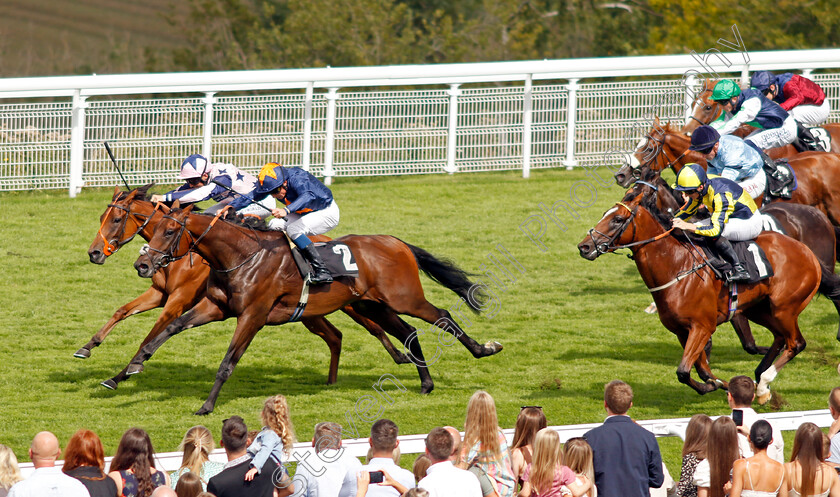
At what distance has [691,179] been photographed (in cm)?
758

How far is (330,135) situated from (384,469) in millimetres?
9775

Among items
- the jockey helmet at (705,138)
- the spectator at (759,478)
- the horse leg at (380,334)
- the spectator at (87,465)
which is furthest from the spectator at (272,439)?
the jockey helmet at (705,138)

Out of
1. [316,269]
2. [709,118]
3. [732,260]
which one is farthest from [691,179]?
[709,118]

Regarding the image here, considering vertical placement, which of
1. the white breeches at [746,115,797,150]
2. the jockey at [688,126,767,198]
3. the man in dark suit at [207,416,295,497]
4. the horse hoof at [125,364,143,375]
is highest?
the white breeches at [746,115,797,150]

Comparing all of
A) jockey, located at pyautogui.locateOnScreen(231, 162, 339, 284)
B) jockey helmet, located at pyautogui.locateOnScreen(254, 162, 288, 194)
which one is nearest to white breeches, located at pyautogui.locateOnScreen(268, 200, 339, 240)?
jockey, located at pyautogui.locateOnScreen(231, 162, 339, 284)

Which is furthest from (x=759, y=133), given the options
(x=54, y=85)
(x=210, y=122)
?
(x=54, y=85)

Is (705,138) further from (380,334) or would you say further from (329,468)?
(329,468)

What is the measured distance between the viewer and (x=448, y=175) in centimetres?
1546

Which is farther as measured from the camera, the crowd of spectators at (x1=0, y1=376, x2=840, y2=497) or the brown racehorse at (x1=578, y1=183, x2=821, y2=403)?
the brown racehorse at (x1=578, y1=183, x2=821, y2=403)

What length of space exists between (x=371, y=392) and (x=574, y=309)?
11.0 feet

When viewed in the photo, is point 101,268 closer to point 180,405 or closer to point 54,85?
point 54,85

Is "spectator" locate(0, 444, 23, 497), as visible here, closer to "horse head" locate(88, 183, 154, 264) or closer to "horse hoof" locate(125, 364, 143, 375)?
"horse hoof" locate(125, 364, 143, 375)

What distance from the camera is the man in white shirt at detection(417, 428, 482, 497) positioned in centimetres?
454

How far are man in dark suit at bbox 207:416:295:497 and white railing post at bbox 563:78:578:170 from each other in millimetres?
10585
